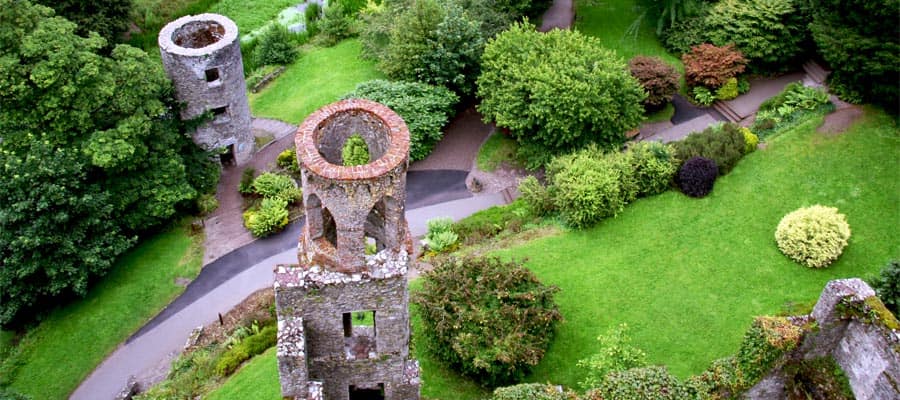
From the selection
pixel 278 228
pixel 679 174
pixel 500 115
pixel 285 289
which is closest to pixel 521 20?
pixel 500 115

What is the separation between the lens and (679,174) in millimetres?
34531

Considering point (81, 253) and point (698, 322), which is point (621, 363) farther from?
point (81, 253)

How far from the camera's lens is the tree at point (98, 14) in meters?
38.8

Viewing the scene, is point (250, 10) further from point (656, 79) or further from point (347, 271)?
point (347, 271)

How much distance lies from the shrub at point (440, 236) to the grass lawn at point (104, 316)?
32.1 ft

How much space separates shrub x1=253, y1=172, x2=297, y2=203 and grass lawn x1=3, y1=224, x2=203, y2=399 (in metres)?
3.44

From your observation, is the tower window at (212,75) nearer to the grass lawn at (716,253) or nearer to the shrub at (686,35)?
the grass lawn at (716,253)

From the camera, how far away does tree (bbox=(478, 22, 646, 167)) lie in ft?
115

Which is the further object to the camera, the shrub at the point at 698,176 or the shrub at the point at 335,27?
the shrub at the point at 335,27

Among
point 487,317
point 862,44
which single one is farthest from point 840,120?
point 487,317

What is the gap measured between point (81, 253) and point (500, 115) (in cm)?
1788

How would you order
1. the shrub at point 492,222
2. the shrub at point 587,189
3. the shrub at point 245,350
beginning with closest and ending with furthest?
the shrub at point 245,350
the shrub at point 587,189
the shrub at point 492,222

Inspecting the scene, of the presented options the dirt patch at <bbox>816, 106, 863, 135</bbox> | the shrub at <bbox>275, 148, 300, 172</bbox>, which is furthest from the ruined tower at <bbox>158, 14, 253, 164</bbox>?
the dirt patch at <bbox>816, 106, 863, 135</bbox>

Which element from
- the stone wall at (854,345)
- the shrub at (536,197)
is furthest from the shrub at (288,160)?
the stone wall at (854,345)
